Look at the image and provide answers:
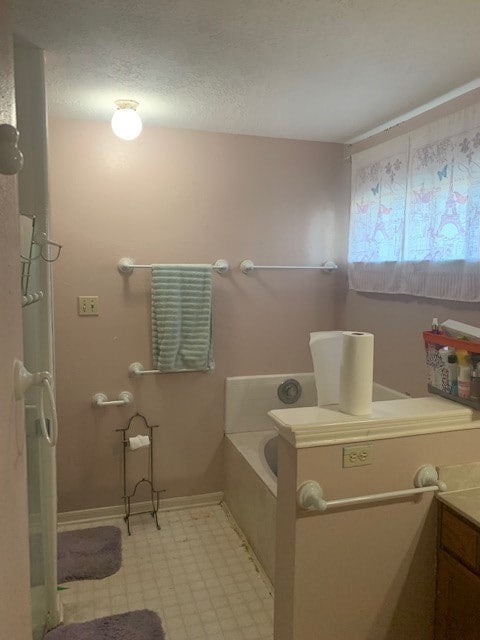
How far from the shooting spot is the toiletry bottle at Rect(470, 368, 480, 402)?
1543mm

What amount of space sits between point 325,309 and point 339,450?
1.88m

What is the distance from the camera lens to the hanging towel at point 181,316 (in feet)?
9.16

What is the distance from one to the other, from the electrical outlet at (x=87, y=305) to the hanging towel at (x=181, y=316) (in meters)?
0.33

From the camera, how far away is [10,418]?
1.09 m

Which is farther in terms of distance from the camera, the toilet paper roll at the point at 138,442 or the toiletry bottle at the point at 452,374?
the toilet paper roll at the point at 138,442

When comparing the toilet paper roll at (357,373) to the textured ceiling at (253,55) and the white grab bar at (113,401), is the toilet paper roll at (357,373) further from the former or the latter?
the white grab bar at (113,401)

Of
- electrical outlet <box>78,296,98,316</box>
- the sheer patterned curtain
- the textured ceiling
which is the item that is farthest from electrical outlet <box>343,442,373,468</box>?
electrical outlet <box>78,296,98,316</box>

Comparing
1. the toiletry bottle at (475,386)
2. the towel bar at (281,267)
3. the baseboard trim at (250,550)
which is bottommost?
the baseboard trim at (250,550)

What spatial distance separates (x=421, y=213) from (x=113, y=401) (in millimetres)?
1956

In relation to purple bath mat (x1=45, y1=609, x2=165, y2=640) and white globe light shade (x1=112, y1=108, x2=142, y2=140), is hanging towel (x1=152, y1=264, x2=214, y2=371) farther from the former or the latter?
purple bath mat (x1=45, y1=609, x2=165, y2=640)

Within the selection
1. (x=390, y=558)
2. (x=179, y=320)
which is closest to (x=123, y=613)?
(x=390, y=558)

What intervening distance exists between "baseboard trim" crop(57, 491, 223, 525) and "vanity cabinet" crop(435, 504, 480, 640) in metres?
1.73

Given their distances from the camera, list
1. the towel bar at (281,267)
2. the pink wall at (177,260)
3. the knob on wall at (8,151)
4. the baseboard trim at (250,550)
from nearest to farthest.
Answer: the knob on wall at (8,151)
the baseboard trim at (250,550)
the pink wall at (177,260)
the towel bar at (281,267)

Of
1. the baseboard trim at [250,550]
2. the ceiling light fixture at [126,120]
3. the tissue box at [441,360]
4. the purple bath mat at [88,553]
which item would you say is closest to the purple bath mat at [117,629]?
the purple bath mat at [88,553]
